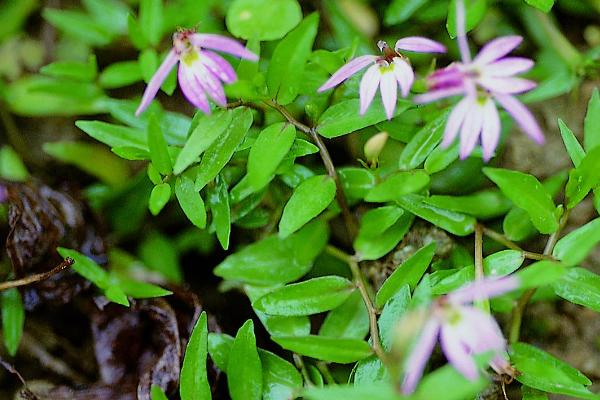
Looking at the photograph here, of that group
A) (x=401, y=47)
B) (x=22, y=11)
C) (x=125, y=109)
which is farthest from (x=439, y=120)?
(x=22, y=11)

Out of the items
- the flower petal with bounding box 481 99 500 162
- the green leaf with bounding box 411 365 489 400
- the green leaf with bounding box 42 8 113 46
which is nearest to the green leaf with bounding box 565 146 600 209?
the flower petal with bounding box 481 99 500 162

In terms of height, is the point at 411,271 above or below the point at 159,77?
below

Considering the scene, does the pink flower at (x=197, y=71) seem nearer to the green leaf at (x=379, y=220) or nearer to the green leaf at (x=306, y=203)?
the green leaf at (x=306, y=203)

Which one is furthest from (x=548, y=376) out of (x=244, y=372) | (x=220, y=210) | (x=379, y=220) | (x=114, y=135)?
(x=114, y=135)

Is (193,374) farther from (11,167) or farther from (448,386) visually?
(11,167)

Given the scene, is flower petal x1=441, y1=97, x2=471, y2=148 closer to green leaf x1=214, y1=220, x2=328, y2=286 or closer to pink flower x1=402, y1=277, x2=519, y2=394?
pink flower x1=402, y1=277, x2=519, y2=394

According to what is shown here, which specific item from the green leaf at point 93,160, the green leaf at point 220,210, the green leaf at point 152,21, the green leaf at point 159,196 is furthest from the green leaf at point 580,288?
the green leaf at point 93,160

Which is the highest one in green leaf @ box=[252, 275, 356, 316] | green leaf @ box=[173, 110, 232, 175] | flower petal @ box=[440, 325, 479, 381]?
green leaf @ box=[173, 110, 232, 175]
